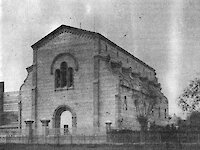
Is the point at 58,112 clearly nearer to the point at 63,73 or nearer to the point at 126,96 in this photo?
the point at 63,73

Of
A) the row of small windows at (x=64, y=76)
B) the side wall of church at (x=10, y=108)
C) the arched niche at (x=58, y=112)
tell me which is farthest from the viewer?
the side wall of church at (x=10, y=108)

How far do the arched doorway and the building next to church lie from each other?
99 mm

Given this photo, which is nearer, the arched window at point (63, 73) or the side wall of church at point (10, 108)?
the arched window at point (63, 73)

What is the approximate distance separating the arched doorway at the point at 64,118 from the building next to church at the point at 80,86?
3.9 inches

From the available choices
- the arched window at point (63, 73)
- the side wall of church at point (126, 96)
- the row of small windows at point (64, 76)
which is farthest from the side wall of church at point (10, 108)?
the side wall of church at point (126, 96)

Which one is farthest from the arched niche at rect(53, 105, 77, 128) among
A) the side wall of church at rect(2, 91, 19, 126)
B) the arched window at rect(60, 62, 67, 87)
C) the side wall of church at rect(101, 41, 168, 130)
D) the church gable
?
the side wall of church at rect(2, 91, 19, 126)

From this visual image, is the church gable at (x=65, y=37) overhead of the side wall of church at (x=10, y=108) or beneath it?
overhead

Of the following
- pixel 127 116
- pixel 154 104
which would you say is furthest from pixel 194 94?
pixel 154 104

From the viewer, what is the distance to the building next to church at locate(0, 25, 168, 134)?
3381 cm

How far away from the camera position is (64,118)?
38156 mm

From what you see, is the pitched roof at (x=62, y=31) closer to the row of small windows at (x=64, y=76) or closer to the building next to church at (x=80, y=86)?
the building next to church at (x=80, y=86)

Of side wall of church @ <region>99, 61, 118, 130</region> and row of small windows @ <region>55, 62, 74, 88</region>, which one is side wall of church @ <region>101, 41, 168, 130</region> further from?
row of small windows @ <region>55, 62, 74, 88</region>

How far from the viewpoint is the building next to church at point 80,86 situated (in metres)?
33.8

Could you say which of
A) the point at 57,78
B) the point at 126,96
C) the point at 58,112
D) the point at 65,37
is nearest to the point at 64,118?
the point at 58,112
